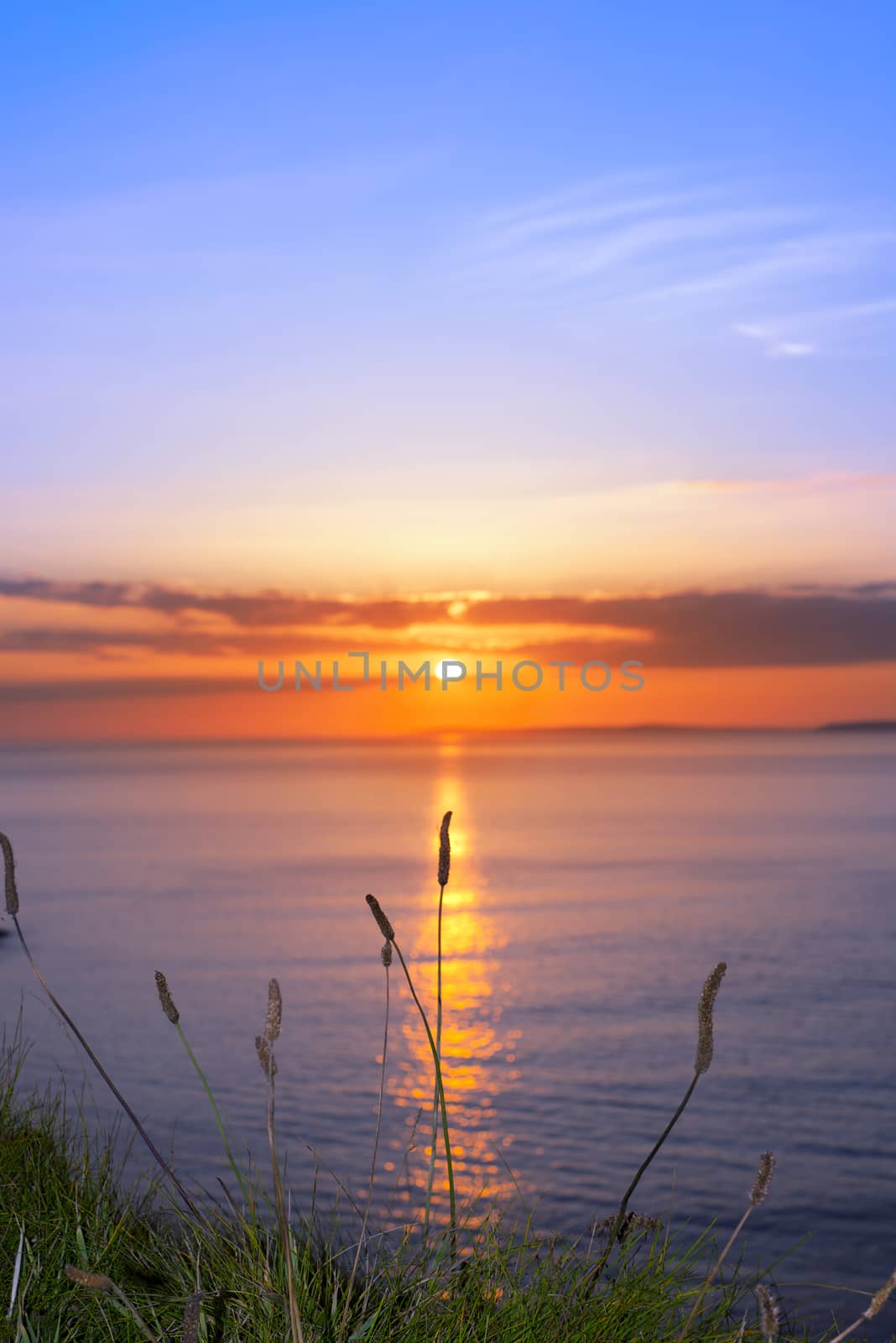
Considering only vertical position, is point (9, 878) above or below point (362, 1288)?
above

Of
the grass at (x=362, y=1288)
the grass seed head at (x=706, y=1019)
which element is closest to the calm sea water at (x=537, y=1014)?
the grass at (x=362, y=1288)

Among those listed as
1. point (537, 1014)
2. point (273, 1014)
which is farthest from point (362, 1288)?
point (537, 1014)

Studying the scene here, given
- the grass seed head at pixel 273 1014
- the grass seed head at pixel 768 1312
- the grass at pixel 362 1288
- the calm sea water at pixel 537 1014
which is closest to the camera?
the grass seed head at pixel 273 1014

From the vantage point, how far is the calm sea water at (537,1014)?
59.4 ft

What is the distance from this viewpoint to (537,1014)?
101ft

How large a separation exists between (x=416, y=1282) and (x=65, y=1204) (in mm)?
2567

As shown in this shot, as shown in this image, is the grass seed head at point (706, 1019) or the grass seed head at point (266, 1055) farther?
the grass seed head at point (706, 1019)

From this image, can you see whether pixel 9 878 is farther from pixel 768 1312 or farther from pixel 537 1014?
pixel 537 1014

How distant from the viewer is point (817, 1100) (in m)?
22.6

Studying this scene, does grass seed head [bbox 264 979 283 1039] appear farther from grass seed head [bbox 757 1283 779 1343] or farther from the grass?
grass seed head [bbox 757 1283 779 1343]

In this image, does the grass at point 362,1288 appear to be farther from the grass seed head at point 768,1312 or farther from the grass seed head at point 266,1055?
the grass seed head at point 266,1055

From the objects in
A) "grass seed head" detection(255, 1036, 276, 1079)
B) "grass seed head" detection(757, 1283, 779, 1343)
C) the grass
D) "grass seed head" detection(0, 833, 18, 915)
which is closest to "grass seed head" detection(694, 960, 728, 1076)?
the grass

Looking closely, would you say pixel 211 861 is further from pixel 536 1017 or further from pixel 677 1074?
pixel 677 1074

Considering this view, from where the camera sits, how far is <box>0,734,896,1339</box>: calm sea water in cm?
1811
